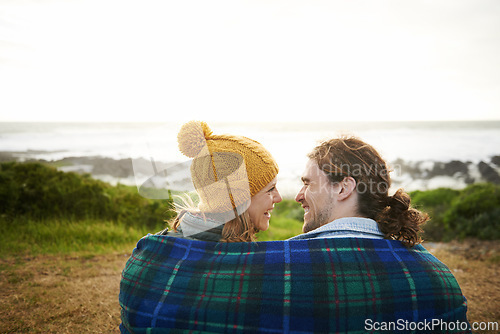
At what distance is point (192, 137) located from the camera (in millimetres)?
2902

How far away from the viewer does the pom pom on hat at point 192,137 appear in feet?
9.53

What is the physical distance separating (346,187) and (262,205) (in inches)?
33.3

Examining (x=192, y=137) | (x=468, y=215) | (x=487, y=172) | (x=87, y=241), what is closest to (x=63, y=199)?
(x=87, y=241)

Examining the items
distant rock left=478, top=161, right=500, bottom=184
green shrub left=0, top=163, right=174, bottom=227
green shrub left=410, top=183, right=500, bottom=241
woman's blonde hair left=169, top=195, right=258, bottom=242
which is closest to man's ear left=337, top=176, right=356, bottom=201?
woman's blonde hair left=169, top=195, right=258, bottom=242

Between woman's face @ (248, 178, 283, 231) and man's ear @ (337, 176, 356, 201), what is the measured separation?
667 millimetres

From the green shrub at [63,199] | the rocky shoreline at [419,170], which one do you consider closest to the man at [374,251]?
the green shrub at [63,199]

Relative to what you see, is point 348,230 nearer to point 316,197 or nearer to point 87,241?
point 316,197

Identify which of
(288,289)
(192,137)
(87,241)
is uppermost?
(192,137)

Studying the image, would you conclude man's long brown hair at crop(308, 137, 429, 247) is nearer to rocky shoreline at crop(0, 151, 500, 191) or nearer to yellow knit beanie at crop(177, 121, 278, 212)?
yellow knit beanie at crop(177, 121, 278, 212)

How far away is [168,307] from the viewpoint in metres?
2.30

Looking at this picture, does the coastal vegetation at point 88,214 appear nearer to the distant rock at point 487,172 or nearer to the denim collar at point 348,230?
the distant rock at point 487,172

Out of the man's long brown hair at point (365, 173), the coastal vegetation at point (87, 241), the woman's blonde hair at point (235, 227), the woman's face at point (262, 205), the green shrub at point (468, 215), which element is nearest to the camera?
the woman's blonde hair at point (235, 227)

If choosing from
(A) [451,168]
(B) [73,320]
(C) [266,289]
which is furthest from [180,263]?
(A) [451,168]

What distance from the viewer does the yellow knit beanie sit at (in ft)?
9.27
